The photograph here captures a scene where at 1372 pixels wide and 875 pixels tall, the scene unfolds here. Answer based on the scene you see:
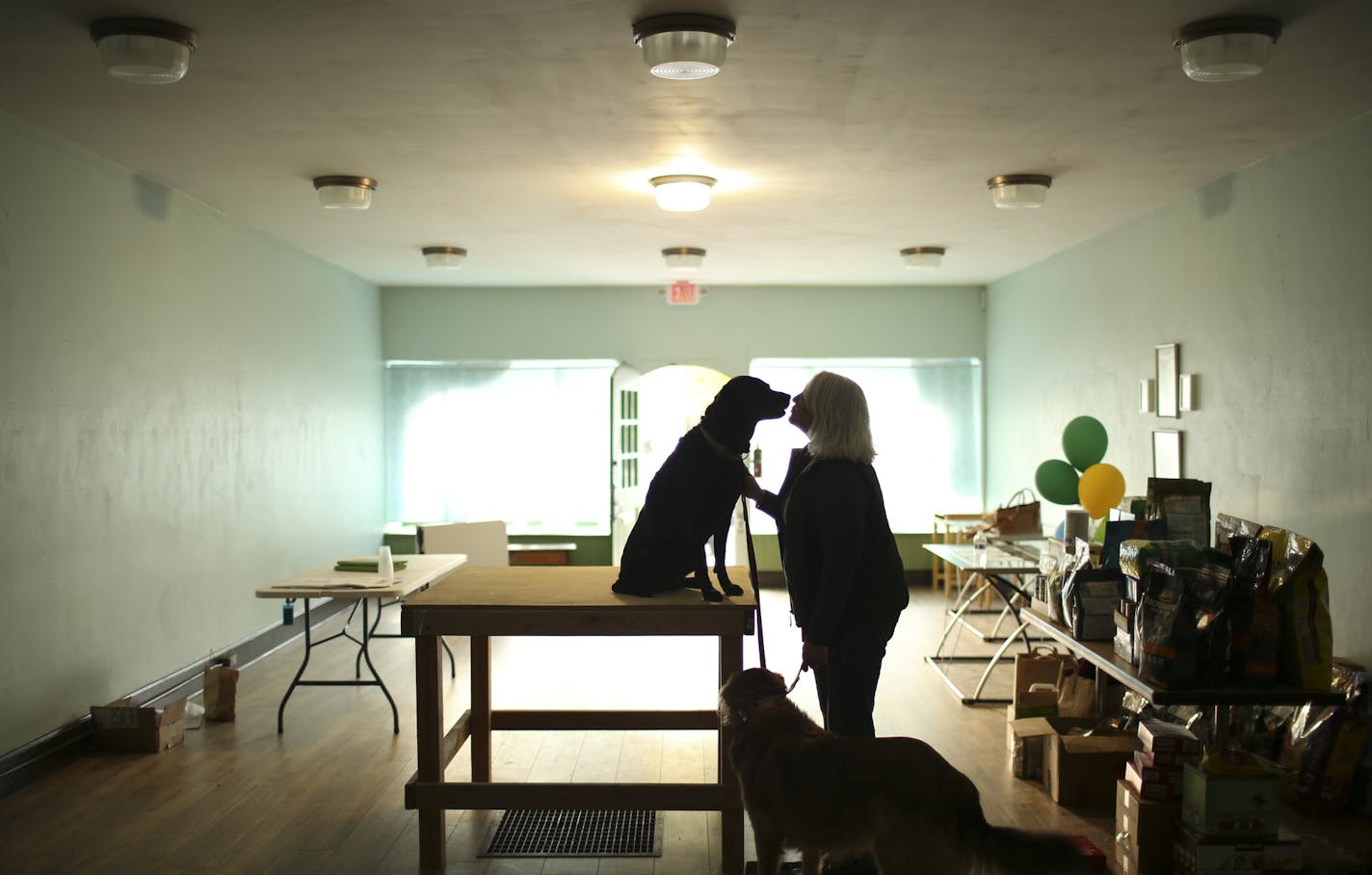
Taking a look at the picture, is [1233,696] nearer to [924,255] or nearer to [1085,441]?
[1085,441]

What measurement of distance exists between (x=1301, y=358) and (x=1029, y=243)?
2699 mm

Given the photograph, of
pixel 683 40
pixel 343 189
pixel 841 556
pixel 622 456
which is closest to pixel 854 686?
pixel 841 556

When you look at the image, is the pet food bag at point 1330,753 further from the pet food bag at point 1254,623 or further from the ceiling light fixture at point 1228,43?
the ceiling light fixture at point 1228,43

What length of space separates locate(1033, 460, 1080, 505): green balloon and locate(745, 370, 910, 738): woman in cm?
259

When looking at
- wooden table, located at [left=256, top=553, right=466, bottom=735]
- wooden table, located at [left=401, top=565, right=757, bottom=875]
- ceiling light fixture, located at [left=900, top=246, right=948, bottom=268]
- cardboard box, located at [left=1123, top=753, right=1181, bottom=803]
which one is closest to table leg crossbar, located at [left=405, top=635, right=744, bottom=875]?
wooden table, located at [left=401, top=565, right=757, bottom=875]

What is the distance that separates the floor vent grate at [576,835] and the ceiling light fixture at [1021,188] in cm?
324

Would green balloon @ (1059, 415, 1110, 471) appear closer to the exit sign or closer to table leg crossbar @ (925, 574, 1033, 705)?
table leg crossbar @ (925, 574, 1033, 705)

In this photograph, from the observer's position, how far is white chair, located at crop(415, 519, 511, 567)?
5.98m

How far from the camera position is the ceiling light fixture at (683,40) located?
9.80ft

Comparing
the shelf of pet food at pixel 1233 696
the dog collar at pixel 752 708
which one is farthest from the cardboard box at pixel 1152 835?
the dog collar at pixel 752 708

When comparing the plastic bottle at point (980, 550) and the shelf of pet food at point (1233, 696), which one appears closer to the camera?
the shelf of pet food at point (1233, 696)

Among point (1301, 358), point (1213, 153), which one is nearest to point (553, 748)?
point (1301, 358)

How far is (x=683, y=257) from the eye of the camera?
281 inches

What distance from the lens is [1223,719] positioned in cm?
298
